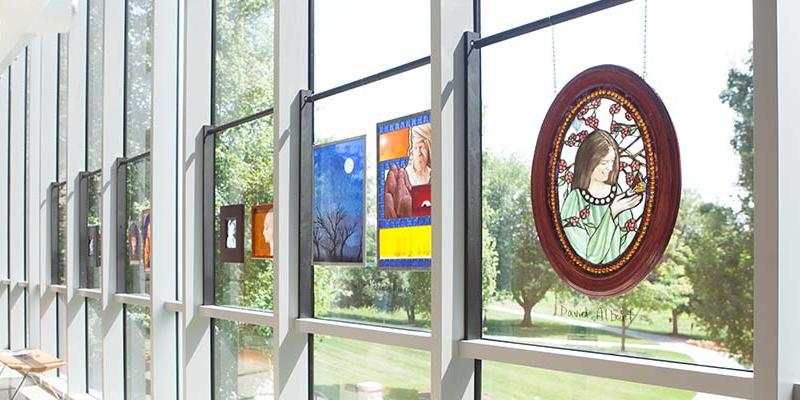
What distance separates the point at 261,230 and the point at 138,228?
2.77 m

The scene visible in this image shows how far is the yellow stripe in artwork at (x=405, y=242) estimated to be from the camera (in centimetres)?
429

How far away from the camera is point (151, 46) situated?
8016 mm

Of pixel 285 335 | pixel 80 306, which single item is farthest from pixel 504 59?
pixel 80 306

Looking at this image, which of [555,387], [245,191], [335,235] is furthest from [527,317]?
[245,191]

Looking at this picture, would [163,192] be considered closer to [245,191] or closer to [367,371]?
[245,191]

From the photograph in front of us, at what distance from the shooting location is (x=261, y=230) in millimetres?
5965

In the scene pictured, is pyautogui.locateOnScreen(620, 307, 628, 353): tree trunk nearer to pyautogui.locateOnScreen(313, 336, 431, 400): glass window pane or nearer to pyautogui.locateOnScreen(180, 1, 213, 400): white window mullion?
pyautogui.locateOnScreen(313, 336, 431, 400): glass window pane

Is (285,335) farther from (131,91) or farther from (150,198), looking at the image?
(131,91)

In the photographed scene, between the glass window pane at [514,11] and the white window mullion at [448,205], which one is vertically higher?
the glass window pane at [514,11]

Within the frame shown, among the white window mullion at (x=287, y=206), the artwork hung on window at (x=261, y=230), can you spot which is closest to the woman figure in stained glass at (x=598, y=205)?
the white window mullion at (x=287, y=206)

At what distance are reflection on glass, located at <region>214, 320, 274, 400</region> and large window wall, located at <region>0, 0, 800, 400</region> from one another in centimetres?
2

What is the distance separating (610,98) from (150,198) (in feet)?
17.8

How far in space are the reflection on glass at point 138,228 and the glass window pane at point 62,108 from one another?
3.03 meters

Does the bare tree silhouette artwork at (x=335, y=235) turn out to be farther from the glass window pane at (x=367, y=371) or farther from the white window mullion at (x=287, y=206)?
the glass window pane at (x=367, y=371)
